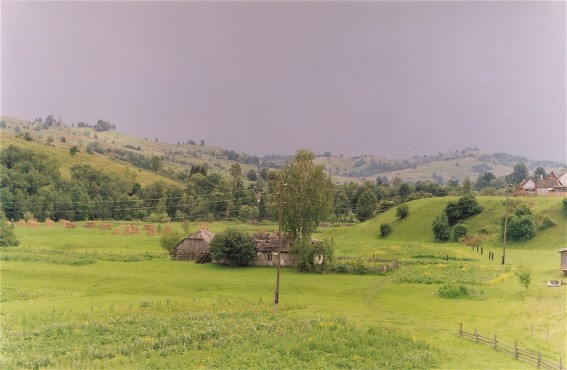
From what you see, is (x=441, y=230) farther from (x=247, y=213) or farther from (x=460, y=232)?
(x=247, y=213)

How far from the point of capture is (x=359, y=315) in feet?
132

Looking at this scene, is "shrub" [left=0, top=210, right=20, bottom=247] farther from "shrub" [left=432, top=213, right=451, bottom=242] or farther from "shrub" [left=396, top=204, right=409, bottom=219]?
"shrub" [left=396, top=204, right=409, bottom=219]

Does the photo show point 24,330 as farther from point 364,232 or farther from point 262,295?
point 364,232

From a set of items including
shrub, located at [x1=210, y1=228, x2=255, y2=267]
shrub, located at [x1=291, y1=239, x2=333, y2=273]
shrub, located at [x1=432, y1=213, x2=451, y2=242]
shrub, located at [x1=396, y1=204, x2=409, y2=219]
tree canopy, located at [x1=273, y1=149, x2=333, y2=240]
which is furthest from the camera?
shrub, located at [x1=396, y1=204, x2=409, y2=219]

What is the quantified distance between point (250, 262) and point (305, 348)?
40734mm

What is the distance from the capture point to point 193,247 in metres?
75.9

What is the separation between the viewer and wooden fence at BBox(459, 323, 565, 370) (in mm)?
26484

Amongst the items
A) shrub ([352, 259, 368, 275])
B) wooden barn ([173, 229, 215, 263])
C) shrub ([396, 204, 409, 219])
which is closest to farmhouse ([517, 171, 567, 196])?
shrub ([396, 204, 409, 219])

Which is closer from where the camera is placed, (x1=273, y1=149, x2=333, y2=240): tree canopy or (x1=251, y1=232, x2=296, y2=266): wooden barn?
(x1=273, y1=149, x2=333, y2=240): tree canopy

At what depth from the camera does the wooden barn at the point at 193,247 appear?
7519 centimetres

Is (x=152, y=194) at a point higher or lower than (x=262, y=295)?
higher

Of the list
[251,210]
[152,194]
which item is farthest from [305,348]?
[152,194]

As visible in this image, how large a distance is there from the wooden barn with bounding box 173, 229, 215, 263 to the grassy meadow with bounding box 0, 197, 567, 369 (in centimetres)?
226

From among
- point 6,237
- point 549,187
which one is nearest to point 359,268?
point 6,237
